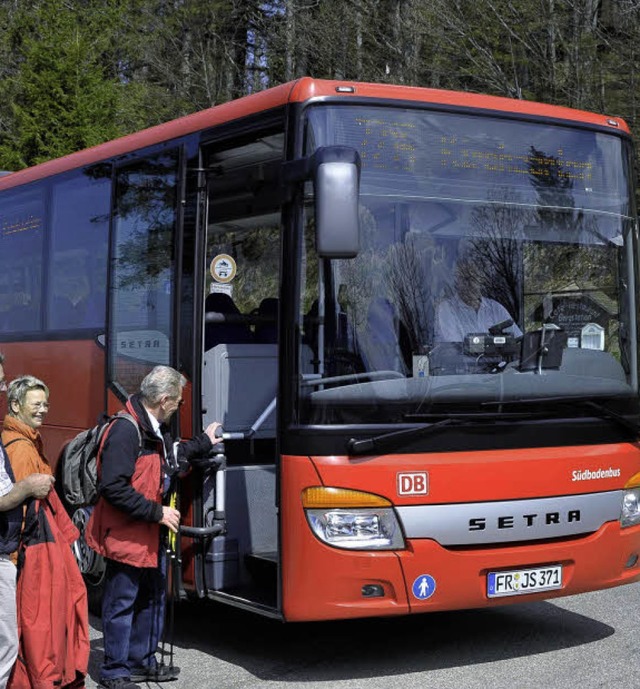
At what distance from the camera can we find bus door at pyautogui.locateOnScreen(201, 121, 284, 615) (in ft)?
22.3

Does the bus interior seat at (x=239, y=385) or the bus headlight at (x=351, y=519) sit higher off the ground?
the bus interior seat at (x=239, y=385)

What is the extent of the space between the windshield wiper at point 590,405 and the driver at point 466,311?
1.23ft

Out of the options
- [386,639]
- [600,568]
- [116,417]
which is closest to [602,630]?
[600,568]

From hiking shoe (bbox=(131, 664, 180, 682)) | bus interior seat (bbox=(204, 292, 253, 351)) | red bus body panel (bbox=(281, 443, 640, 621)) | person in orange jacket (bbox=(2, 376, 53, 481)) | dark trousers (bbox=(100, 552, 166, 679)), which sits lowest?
hiking shoe (bbox=(131, 664, 180, 682))

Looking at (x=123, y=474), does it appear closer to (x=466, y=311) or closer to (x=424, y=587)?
(x=424, y=587)

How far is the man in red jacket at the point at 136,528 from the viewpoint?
19.4ft

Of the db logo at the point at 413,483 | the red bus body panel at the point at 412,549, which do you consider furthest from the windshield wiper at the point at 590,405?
the db logo at the point at 413,483

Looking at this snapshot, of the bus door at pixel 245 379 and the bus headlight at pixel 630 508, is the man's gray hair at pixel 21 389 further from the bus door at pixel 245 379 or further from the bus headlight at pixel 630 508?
the bus headlight at pixel 630 508

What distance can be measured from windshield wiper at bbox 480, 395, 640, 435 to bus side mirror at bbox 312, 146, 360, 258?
4.12ft

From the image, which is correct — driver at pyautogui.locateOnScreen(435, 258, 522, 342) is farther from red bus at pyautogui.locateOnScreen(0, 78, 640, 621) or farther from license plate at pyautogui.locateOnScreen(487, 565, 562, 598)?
license plate at pyautogui.locateOnScreen(487, 565, 562, 598)

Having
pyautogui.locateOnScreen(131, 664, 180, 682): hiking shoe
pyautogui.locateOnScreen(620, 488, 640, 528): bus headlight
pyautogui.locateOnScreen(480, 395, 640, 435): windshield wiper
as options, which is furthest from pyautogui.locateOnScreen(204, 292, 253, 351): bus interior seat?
pyautogui.locateOnScreen(620, 488, 640, 528): bus headlight

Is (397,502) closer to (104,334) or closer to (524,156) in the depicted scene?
(524,156)

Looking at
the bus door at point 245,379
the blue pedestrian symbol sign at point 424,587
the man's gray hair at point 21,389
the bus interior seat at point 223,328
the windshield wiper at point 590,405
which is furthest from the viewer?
the bus interior seat at point 223,328

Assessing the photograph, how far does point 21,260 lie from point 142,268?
2.05 meters
